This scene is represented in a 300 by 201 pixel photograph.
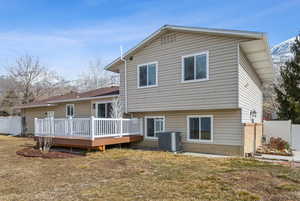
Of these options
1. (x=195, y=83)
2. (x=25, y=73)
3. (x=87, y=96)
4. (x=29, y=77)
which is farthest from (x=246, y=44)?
(x=25, y=73)

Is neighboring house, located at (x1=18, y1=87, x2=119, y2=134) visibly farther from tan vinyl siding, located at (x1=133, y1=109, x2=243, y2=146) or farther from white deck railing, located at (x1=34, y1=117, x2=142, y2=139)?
tan vinyl siding, located at (x1=133, y1=109, x2=243, y2=146)

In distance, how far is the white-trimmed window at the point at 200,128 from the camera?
9.89 metres

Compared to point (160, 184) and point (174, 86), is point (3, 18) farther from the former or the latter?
point (160, 184)

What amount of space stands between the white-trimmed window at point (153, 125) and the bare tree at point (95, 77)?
89.4 ft

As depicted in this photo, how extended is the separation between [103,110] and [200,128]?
24.4 ft

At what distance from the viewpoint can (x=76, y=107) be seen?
53.5 feet

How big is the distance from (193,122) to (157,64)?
3681 millimetres

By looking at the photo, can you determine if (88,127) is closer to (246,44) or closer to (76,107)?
(76,107)

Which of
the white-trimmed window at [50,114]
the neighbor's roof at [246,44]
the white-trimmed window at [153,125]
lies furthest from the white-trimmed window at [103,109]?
the white-trimmed window at [50,114]

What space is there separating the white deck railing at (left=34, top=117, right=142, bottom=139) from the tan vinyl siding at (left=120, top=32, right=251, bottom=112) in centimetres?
119

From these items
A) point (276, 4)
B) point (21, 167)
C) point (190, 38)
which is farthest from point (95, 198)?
point (276, 4)

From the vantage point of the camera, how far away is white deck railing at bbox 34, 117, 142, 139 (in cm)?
982

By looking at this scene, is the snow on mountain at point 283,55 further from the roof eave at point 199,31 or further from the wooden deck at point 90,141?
the wooden deck at point 90,141

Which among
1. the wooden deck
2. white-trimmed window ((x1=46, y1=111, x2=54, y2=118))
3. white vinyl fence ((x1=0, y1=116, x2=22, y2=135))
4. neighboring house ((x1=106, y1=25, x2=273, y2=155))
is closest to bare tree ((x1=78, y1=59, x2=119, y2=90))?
white vinyl fence ((x1=0, y1=116, x2=22, y2=135))
